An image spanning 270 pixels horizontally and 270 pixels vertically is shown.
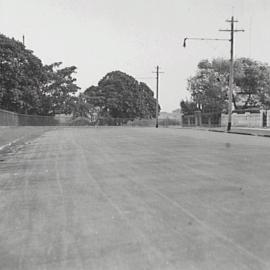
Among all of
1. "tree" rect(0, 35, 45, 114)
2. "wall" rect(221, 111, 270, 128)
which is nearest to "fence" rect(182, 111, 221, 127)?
"wall" rect(221, 111, 270, 128)

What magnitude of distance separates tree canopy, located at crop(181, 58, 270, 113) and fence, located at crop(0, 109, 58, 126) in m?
23.6

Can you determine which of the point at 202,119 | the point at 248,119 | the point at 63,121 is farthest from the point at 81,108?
the point at 248,119

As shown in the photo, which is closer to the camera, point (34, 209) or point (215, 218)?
point (215, 218)

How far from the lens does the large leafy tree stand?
3403 inches

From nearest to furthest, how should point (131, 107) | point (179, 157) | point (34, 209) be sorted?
1. point (34, 209)
2. point (179, 157)
3. point (131, 107)

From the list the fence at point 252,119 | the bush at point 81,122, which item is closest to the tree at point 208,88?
the fence at point 252,119

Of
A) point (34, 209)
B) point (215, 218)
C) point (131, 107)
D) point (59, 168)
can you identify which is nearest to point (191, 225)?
point (215, 218)

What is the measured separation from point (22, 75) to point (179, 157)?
47.3 metres

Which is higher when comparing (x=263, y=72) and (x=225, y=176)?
(x=263, y=72)

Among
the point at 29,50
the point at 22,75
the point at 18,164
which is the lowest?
the point at 18,164

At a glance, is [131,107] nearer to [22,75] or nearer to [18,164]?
[22,75]

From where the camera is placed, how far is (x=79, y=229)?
5105mm

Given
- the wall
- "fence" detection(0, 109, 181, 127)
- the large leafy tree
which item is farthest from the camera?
the large leafy tree

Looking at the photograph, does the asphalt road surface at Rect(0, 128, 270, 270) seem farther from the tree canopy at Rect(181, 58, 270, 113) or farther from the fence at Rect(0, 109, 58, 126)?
the tree canopy at Rect(181, 58, 270, 113)
